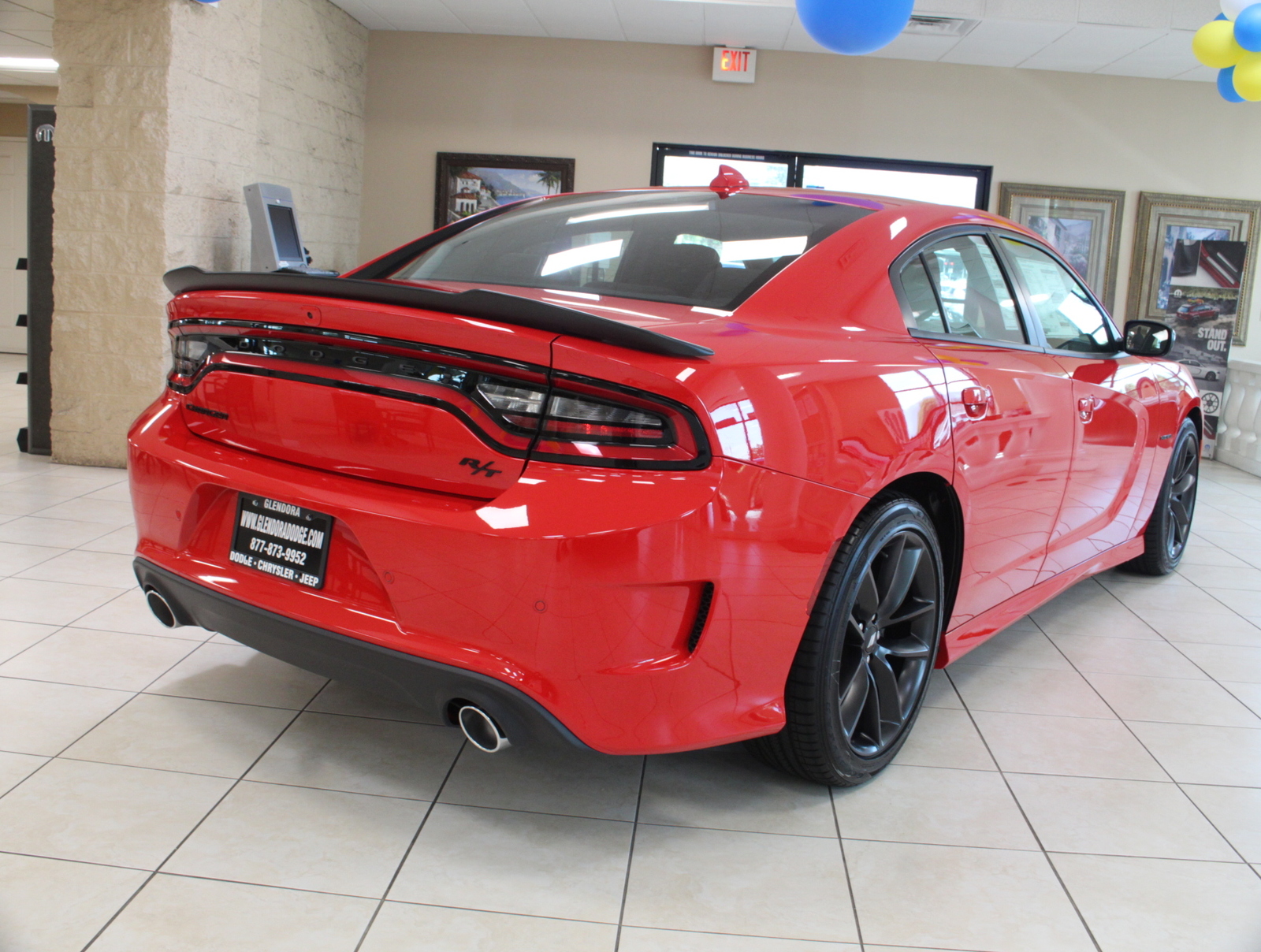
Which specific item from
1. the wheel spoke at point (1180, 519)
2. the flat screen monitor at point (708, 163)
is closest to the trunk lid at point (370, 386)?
the wheel spoke at point (1180, 519)

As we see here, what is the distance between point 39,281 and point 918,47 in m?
5.95

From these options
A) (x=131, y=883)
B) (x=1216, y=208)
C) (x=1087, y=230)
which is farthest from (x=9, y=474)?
(x=1216, y=208)

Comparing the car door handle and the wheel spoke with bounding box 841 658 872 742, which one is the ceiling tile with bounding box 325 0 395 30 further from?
the wheel spoke with bounding box 841 658 872 742

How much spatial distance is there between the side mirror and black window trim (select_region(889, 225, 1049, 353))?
59cm

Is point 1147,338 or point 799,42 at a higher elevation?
point 799,42

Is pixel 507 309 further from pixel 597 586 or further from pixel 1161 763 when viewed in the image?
pixel 1161 763

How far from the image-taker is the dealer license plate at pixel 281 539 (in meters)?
1.58

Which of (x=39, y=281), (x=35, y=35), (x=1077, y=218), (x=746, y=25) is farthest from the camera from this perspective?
(x=35, y=35)

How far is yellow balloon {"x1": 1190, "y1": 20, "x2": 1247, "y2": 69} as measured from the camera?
5.47 meters

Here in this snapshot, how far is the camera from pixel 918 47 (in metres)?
7.32

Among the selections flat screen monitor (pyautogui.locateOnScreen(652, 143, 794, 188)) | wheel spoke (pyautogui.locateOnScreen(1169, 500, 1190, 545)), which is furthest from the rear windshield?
flat screen monitor (pyautogui.locateOnScreen(652, 143, 794, 188))

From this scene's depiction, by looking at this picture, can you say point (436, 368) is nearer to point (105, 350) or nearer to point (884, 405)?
point (884, 405)

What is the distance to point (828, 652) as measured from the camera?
1695 millimetres

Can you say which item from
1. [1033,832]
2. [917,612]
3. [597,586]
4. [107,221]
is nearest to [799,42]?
[107,221]
